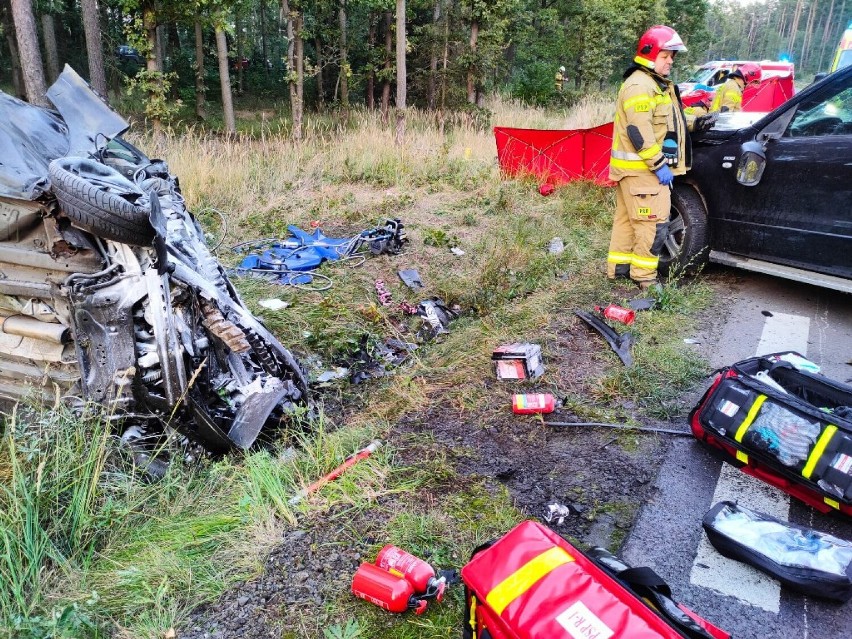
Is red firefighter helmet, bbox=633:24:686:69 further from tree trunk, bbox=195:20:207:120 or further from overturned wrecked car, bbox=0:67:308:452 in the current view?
tree trunk, bbox=195:20:207:120

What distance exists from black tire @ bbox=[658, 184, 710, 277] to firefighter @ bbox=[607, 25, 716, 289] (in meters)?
0.13

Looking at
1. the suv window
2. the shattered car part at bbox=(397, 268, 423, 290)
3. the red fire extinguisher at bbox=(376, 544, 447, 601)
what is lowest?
the shattered car part at bbox=(397, 268, 423, 290)

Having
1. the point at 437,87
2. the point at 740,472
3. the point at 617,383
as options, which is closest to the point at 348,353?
the point at 617,383

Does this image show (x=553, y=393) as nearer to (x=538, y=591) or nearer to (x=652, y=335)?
(x=652, y=335)

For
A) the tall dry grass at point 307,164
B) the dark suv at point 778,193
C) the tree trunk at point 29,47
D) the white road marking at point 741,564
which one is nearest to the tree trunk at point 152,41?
the tall dry grass at point 307,164

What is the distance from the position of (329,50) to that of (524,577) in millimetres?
21711

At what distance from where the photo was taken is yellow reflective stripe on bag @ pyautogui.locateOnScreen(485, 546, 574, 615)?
5.55 feet

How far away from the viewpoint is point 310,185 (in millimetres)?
8805

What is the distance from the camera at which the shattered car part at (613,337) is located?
389 centimetres

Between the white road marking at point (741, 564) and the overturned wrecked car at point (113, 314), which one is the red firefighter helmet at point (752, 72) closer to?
the white road marking at point (741, 564)

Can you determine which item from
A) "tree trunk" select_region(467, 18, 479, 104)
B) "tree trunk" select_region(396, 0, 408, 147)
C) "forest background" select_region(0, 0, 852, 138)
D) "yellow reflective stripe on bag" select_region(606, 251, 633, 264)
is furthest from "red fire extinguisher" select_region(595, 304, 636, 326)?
"tree trunk" select_region(467, 18, 479, 104)

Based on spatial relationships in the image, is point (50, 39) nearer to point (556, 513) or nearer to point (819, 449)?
point (556, 513)

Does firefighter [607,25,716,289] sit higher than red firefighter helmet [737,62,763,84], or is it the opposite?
red firefighter helmet [737,62,763,84]

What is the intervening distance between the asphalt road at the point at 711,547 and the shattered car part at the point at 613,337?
20.7 inches
